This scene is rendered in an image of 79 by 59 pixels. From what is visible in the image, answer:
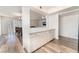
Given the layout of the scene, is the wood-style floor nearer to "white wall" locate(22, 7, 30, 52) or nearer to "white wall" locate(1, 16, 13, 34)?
"white wall" locate(22, 7, 30, 52)

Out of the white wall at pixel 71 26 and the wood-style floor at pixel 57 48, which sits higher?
the white wall at pixel 71 26

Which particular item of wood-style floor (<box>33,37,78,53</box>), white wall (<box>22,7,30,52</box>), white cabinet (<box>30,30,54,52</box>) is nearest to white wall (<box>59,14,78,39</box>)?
wood-style floor (<box>33,37,78,53</box>)

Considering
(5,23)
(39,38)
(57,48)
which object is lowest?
(57,48)

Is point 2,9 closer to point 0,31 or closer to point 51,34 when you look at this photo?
point 0,31

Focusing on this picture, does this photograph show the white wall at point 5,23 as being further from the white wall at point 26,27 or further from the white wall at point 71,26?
the white wall at point 71,26

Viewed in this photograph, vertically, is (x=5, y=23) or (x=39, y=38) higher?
(x=5, y=23)

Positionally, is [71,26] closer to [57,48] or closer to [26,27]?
[57,48]

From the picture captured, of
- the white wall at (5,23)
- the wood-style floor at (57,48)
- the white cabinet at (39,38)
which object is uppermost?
the white wall at (5,23)

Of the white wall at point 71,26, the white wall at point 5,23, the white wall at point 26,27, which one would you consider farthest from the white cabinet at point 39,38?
the white wall at point 71,26

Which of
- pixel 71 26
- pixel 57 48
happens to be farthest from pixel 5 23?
pixel 71 26

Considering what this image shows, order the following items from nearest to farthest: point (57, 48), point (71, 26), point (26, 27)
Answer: point (26, 27), point (57, 48), point (71, 26)

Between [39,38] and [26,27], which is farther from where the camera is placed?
[39,38]
